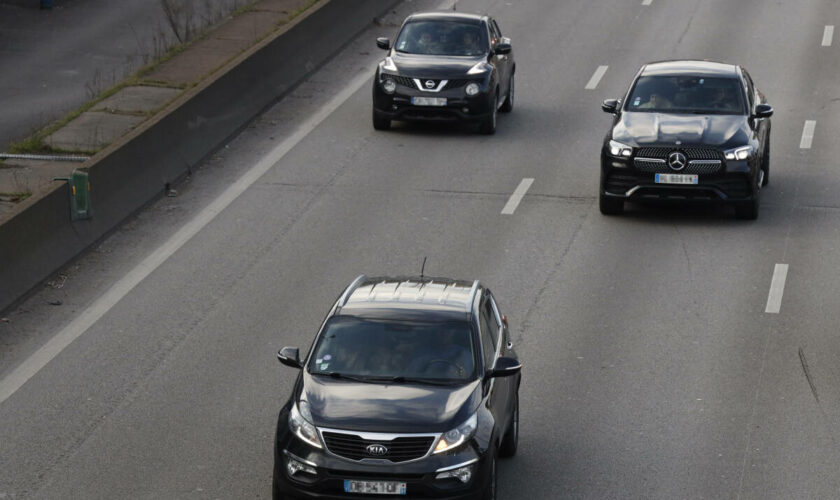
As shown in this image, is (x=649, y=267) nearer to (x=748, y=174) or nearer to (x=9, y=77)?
(x=748, y=174)

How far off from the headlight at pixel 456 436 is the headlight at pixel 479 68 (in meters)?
14.0

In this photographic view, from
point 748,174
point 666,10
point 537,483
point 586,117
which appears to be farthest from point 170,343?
point 666,10

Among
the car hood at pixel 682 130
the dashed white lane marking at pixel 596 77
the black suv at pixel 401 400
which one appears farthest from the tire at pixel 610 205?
the black suv at pixel 401 400

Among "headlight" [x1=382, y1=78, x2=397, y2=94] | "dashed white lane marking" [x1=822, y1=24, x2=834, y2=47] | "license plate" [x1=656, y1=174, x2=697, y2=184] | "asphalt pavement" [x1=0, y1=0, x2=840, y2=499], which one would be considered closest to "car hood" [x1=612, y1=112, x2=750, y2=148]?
"license plate" [x1=656, y1=174, x2=697, y2=184]

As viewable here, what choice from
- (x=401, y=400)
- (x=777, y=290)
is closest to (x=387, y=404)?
(x=401, y=400)

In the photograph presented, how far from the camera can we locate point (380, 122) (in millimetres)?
24359

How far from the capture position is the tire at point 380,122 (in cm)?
2423

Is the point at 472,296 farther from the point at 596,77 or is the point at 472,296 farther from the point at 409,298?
the point at 596,77

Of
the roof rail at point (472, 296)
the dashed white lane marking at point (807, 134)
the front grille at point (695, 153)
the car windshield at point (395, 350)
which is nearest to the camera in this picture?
the car windshield at point (395, 350)

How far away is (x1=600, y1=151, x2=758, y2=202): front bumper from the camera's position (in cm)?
1938

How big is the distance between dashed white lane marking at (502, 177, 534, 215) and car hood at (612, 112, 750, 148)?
1.59 metres

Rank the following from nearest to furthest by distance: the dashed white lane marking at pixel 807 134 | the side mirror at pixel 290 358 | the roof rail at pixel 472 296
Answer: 1. the side mirror at pixel 290 358
2. the roof rail at pixel 472 296
3. the dashed white lane marking at pixel 807 134

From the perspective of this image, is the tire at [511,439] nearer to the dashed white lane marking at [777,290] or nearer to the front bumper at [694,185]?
the dashed white lane marking at [777,290]

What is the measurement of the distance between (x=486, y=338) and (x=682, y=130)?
29.0 ft
